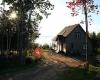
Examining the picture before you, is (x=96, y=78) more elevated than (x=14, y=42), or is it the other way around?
(x=14, y=42)

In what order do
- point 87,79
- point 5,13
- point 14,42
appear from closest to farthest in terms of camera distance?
point 87,79
point 5,13
point 14,42

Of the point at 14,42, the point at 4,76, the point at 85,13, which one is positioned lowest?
the point at 4,76

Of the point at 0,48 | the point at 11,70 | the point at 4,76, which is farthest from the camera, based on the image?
the point at 0,48

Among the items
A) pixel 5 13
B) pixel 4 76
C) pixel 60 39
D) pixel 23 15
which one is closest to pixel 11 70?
pixel 4 76

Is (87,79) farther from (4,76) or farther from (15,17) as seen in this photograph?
(15,17)

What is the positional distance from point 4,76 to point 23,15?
50.6 ft

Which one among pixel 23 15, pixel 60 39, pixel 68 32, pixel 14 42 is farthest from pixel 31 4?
pixel 60 39

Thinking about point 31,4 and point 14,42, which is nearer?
point 31,4

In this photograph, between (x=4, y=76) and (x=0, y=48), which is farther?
(x=0, y=48)

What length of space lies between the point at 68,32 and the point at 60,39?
5837 millimetres

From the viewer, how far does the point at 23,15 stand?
142 ft

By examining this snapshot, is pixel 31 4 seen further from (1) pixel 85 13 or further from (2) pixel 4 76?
(2) pixel 4 76

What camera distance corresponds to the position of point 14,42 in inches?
2221

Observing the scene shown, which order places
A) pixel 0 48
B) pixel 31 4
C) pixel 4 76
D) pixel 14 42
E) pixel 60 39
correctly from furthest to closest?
pixel 60 39, pixel 14 42, pixel 0 48, pixel 31 4, pixel 4 76
